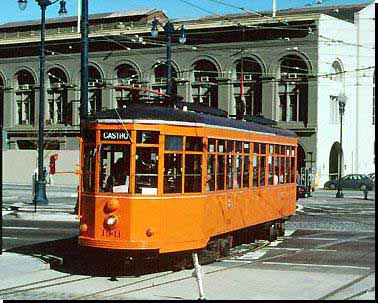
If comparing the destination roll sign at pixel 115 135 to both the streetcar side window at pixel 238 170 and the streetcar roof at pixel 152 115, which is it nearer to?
the streetcar roof at pixel 152 115

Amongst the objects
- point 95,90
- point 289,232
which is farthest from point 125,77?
point 289,232

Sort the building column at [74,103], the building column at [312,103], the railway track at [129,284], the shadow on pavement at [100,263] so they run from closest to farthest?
1. the railway track at [129,284]
2. the shadow on pavement at [100,263]
3. the building column at [312,103]
4. the building column at [74,103]

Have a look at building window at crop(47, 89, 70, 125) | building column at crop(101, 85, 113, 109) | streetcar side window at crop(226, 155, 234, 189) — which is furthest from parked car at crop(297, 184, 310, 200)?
streetcar side window at crop(226, 155, 234, 189)

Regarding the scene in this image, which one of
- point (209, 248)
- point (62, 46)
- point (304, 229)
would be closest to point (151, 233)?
point (209, 248)

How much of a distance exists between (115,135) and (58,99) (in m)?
52.2

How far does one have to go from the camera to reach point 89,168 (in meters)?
14.6

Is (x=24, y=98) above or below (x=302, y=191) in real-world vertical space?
above

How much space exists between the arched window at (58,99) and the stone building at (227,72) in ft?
0.27

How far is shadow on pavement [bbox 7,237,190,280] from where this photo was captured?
14711 millimetres

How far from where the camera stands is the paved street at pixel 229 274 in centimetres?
1216

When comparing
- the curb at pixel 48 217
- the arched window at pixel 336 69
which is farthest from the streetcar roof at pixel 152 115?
the arched window at pixel 336 69

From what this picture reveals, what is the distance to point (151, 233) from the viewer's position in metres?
13.8

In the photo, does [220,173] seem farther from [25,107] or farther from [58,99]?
[25,107]

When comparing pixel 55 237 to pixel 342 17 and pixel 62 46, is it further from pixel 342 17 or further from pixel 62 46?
pixel 342 17
